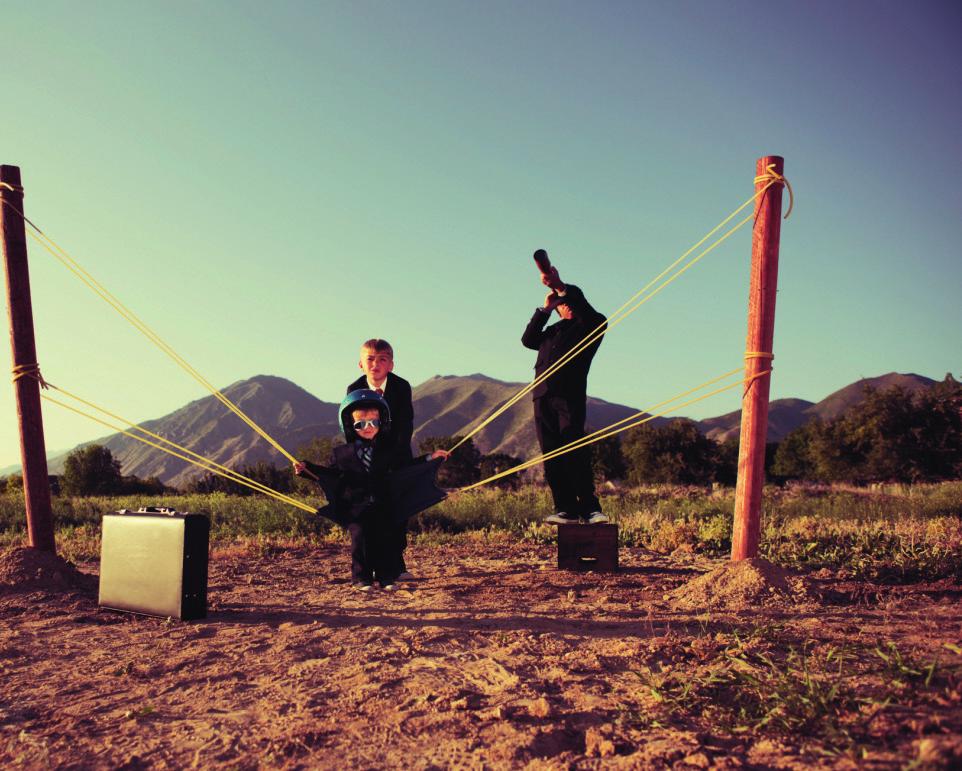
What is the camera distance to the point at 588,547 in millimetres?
7004

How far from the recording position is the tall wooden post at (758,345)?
18.9 ft

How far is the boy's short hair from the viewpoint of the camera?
639 cm

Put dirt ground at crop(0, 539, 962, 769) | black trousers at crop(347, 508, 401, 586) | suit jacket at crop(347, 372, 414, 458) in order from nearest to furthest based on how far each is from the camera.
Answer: dirt ground at crop(0, 539, 962, 769) < black trousers at crop(347, 508, 401, 586) < suit jacket at crop(347, 372, 414, 458)

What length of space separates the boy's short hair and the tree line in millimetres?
21435

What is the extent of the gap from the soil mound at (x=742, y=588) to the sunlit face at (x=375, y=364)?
324 centimetres

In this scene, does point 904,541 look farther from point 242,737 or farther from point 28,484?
point 28,484

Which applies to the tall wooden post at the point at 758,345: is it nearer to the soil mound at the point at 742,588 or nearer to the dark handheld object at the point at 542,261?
the soil mound at the point at 742,588

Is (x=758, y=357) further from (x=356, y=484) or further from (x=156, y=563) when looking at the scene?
(x=156, y=563)

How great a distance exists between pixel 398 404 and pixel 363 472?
2.65ft

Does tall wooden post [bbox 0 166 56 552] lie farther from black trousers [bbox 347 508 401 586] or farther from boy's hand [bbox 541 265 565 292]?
boy's hand [bbox 541 265 565 292]

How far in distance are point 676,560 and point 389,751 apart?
18.2 feet

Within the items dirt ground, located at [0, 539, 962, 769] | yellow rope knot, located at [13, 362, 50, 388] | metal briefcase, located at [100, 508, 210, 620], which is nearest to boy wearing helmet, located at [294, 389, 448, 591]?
dirt ground, located at [0, 539, 962, 769]

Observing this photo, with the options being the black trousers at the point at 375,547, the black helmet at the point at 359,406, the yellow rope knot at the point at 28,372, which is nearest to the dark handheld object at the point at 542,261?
the black helmet at the point at 359,406

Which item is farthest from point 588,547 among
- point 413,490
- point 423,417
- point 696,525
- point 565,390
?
point 423,417
